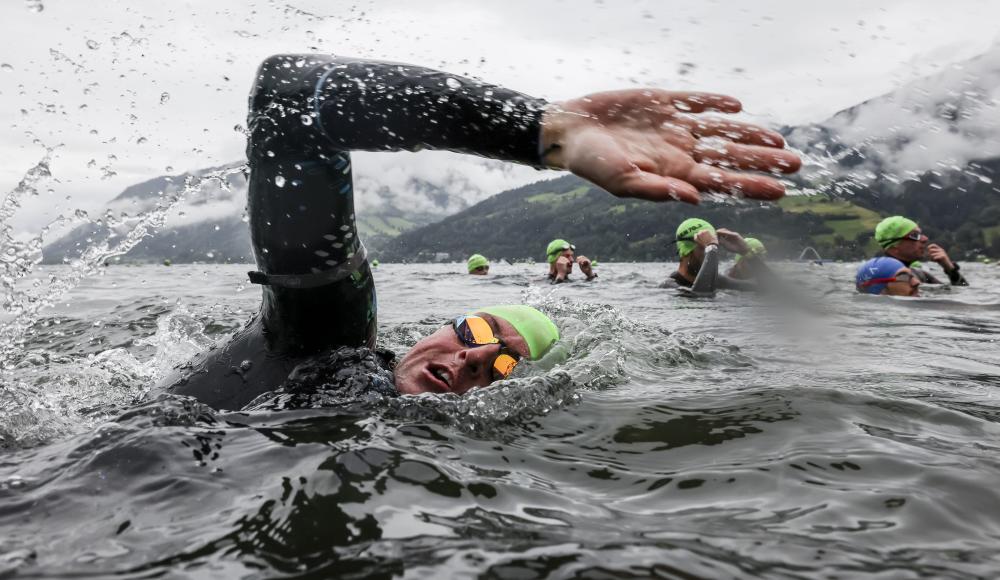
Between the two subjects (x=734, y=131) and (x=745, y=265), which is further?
(x=745, y=265)

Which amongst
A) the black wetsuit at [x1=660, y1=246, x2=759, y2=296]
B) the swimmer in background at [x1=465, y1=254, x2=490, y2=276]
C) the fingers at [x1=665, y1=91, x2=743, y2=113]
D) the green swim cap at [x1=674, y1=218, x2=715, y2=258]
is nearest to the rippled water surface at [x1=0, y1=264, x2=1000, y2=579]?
the fingers at [x1=665, y1=91, x2=743, y2=113]

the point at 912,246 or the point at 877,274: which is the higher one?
the point at 912,246

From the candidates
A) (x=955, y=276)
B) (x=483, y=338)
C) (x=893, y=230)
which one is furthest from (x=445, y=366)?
(x=955, y=276)

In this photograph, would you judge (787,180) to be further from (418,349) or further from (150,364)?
(150,364)

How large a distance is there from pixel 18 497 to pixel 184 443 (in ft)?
1.65

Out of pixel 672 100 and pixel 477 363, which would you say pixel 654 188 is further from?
pixel 477 363

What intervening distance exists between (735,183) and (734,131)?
0.31 m

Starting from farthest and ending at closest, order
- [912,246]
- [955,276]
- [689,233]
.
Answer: [955,276], [689,233], [912,246]

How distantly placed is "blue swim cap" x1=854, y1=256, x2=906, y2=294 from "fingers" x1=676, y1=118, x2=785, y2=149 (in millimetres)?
10600

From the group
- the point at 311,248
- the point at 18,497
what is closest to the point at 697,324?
the point at 311,248

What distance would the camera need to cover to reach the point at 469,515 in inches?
70.8

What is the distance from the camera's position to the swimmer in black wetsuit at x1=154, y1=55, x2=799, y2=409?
7.07 ft

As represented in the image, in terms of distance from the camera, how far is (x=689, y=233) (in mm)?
12461

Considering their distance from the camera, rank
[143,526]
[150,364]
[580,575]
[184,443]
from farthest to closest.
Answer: [150,364]
[184,443]
[143,526]
[580,575]
